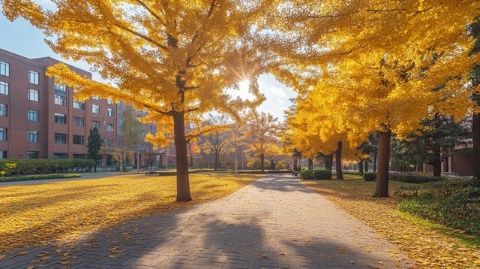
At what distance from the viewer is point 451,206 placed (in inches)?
423

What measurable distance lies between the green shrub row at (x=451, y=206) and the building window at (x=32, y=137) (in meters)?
58.7

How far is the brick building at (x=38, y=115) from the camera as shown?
56.4 meters

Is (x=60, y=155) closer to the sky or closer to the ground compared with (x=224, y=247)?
closer to the sky

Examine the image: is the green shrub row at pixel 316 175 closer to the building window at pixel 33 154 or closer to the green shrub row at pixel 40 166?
the green shrub row at pixel 40 166

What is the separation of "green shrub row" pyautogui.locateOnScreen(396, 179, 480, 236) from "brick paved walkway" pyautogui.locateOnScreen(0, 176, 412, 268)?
2.04 metres

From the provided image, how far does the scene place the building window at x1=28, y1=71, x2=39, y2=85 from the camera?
60.8 metres

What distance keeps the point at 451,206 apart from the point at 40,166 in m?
44.6

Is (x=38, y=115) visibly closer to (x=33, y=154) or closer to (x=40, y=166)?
(x=33, y=154)

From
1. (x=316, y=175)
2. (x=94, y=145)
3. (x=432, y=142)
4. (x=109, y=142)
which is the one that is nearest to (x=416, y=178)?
(x=432, y=142)

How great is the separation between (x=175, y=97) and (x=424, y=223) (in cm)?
682

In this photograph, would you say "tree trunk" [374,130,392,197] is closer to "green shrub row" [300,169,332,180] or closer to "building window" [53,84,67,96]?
"green shrub row" [300,169,332,180]

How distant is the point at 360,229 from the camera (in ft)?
27.1

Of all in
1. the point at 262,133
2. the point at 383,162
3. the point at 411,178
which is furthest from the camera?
the point at 262,133

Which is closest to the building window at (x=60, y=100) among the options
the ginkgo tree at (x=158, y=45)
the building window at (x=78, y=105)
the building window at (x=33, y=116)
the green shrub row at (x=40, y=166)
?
the building window at (x=78, y=105)
